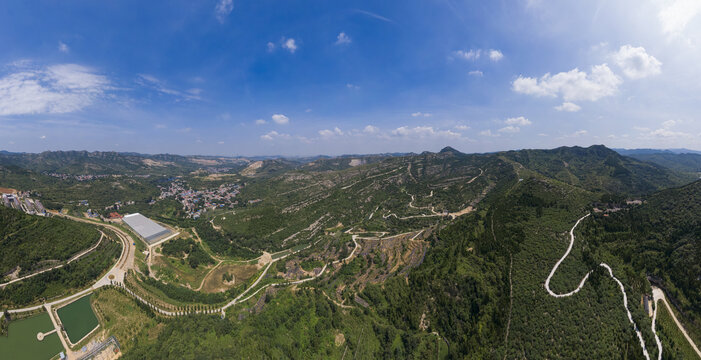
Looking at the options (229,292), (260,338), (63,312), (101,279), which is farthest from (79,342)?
(260,338)

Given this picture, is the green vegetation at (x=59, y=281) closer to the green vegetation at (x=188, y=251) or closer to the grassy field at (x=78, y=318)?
the grassy field at (x=78, y=318)

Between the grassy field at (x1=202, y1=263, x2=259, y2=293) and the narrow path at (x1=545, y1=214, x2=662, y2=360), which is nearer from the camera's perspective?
the narrow path at (x1=545, y1=214, x2=662, y2=360)

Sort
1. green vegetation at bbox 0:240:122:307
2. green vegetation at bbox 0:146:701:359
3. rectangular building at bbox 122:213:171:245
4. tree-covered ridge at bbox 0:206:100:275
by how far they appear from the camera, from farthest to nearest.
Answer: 1. rectangular building at bbox 122:213:171:245
2. tree-covered ridge at bbox 0:206:100:275
3. green vegetation at bbox 0:240:122:307
4. green vegetation at bbox 0:146:701:359

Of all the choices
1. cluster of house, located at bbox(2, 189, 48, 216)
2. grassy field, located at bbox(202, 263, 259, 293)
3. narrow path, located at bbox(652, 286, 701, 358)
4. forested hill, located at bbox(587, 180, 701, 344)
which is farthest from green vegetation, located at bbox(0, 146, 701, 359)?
cluster of house, located at bbox(2, 189, 48, 216)

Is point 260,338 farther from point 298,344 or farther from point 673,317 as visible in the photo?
point 673,317

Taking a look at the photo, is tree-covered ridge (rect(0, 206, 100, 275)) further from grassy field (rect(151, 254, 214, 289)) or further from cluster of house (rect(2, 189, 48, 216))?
cluster of house (rect(2, 189, 48, 216))

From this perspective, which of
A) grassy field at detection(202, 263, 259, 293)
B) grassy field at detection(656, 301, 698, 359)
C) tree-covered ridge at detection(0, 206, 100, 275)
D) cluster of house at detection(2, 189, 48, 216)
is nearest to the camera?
grassy field at detection(656, 301, 698, 359)

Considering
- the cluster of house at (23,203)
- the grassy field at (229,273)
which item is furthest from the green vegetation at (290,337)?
the cluster of house at (23,203)
